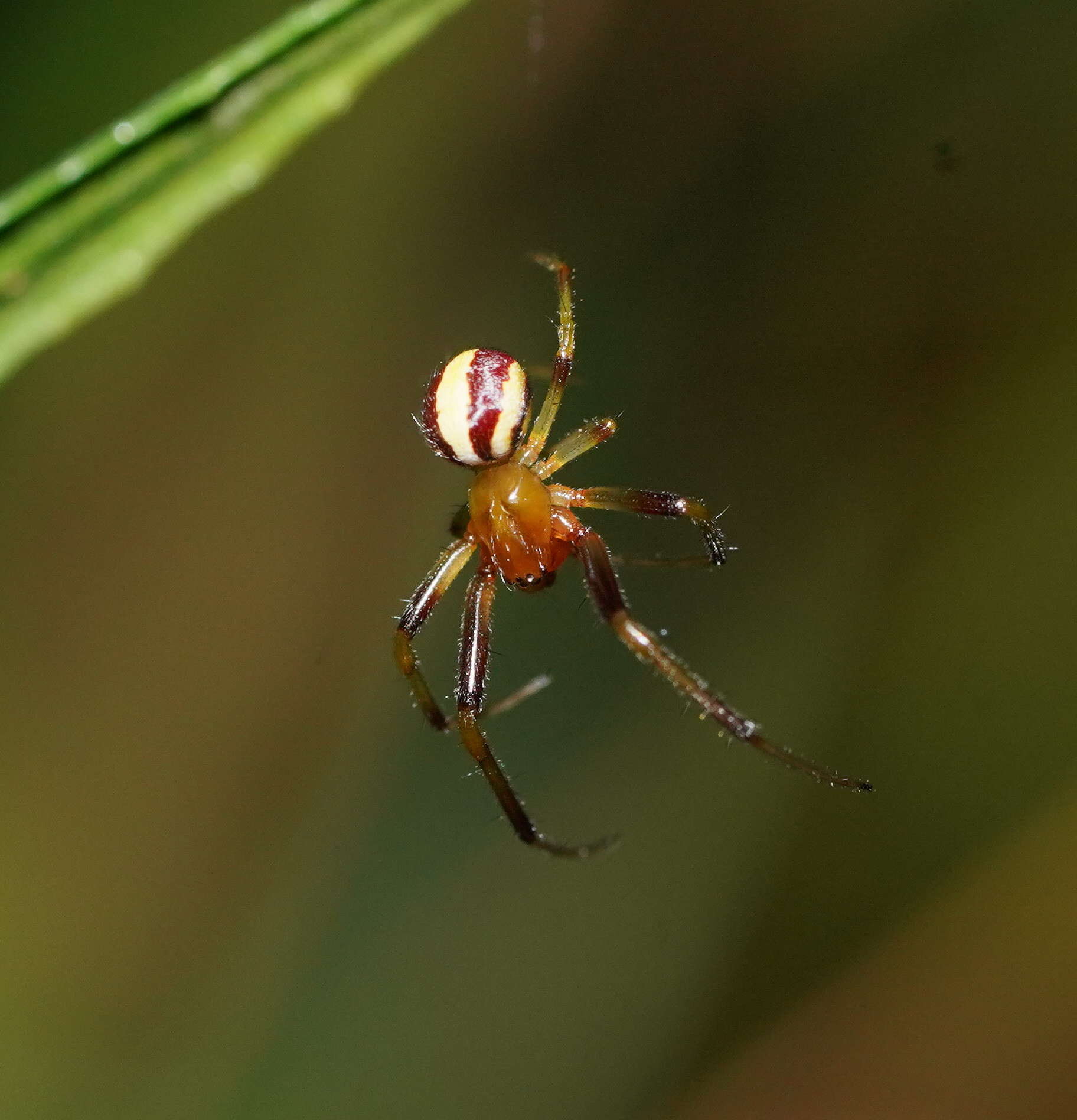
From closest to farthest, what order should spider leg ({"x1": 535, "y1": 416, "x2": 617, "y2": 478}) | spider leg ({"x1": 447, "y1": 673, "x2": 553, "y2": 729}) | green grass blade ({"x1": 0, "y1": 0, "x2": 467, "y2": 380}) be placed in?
green grass blade ({"x1": 0, "y1": 0, "x2": 467, "y2": 380})
spider leg ({"x1": 535, "y1": 416, "x2": 617, "y2": 478})
spider leg ({"x1": 447, "y1": 673, "x2": 553, "y2": 729})

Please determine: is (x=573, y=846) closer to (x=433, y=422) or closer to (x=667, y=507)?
(x=667, y=507)

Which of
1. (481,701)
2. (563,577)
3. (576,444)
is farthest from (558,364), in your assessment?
(481,701)

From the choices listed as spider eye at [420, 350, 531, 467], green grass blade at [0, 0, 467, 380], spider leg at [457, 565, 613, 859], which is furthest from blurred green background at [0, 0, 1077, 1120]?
green grass blade at [0, 0, 467, 380]

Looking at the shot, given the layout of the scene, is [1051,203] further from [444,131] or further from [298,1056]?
[298,1056]

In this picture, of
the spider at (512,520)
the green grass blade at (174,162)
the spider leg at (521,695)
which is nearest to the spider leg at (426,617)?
the spider at (512,520)

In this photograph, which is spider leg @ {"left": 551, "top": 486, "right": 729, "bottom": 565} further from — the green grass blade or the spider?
the green grass blade

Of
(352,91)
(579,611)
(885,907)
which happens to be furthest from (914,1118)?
(352,91)

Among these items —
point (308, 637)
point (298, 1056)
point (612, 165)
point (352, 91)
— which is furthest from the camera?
point (308, 637)

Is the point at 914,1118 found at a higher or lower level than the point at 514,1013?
lower
